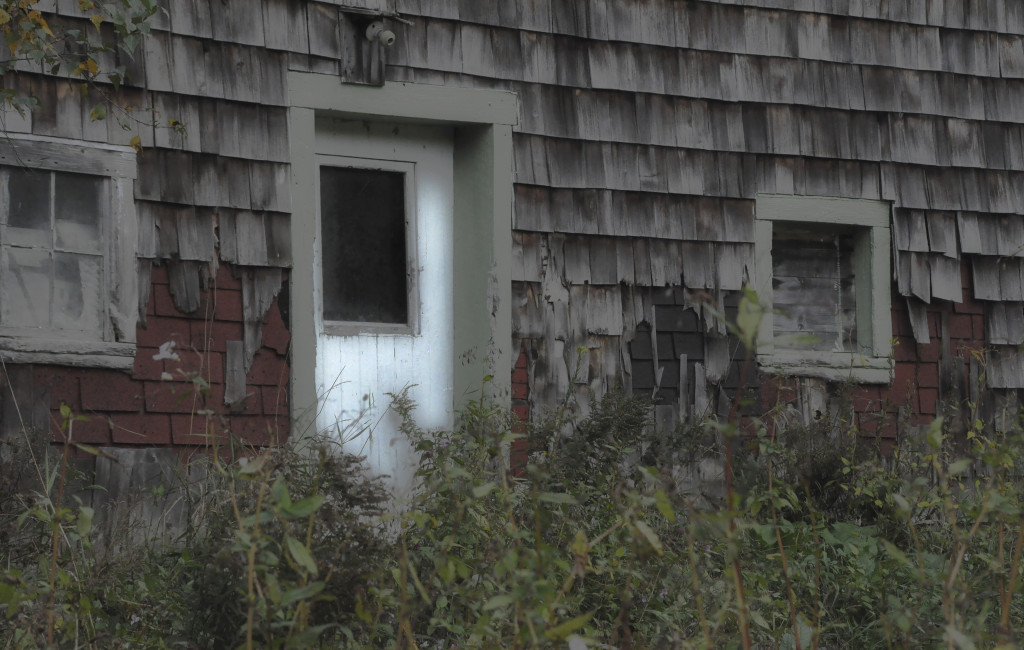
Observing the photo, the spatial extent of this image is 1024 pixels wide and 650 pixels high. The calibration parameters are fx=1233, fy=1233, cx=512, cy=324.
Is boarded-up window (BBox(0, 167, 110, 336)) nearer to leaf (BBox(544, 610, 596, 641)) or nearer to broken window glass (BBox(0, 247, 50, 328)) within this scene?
broken window glass (BBox(0, 247, 50, 328))

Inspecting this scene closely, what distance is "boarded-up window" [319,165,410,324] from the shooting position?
6152 millimetres

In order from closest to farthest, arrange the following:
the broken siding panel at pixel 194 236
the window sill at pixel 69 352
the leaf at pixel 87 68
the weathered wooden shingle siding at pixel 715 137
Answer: the leaf at pixel 87 68, the window sill at pixel 69 352, the broken siding panel at pixel 194 236, the weathered wooden shingle siding at pixel 715 137

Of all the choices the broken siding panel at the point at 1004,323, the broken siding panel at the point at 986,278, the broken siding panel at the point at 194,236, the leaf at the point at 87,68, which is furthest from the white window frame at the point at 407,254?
the broken siding panel at the point at 1004,323

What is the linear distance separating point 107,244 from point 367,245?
1309mm

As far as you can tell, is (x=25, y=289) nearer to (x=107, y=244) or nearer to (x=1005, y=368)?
(x=107, y=244)

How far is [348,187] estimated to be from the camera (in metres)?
6.23

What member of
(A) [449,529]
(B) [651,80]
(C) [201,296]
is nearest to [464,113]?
(B) [651,80]

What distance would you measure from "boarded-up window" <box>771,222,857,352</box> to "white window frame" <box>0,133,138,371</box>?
143 inches

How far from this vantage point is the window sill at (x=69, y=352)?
205 inches

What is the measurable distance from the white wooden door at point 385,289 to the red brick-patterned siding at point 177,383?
0.29 m

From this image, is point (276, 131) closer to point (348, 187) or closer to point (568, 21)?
point (348, 187)

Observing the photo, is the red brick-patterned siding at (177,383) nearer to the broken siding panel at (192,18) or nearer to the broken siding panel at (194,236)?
the broken siding panel at (194,236)

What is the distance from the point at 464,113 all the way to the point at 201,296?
1.63 m

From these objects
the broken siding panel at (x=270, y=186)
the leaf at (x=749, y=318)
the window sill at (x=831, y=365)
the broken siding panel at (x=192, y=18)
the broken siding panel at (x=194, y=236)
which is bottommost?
the window sill at (x=831, y=365)
